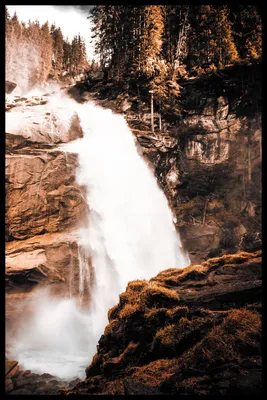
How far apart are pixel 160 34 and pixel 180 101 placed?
6626mm

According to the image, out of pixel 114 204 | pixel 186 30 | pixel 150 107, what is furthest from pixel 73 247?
pixel 186 30

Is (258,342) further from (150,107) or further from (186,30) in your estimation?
(186,30)

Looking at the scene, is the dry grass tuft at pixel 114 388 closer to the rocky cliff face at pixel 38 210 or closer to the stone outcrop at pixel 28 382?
the stone outcrop at pixel 28 382

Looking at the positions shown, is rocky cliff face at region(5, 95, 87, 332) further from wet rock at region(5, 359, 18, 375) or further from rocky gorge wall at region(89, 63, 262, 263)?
rocky gorge wall at region(89, 63, 262, 263)

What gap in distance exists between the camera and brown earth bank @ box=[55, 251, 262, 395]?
7762 millimetres

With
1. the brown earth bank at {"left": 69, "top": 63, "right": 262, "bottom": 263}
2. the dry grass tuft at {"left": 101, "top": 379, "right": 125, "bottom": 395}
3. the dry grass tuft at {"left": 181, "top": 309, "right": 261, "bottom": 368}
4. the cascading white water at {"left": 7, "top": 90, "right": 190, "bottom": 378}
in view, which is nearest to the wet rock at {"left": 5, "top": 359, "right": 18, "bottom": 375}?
the cascading white water at {"left": 7, "top": 90, "right": 190, "bottom": 378}

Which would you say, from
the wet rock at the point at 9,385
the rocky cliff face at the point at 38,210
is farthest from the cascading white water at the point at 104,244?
the wet rock at the point at 9,385

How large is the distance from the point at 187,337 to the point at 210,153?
19.8 metres

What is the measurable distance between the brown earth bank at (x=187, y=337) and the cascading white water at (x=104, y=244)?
16.8 ft

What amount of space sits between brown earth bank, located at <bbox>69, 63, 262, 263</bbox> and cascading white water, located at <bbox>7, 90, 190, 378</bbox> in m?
2.09

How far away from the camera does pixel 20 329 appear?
17.1 metres

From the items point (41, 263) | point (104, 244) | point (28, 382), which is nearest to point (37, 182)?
point (41, 263)

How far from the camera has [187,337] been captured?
8.92 metres

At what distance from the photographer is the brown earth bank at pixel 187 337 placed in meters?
7.76
